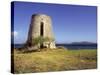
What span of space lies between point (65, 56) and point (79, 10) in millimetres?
666

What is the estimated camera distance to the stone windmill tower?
330cm

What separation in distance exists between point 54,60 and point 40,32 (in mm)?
414

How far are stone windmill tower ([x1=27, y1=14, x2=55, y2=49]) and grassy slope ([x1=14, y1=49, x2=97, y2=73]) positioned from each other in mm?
103

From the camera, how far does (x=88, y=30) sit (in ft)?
12.0

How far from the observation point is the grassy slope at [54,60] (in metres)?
3.22

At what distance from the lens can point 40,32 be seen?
3350 millimetres

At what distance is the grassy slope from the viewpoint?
10.6 ft

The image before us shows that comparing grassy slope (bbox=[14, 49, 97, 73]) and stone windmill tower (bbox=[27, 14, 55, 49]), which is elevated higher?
stone windmill tower (bbox=[27, 14, 55, 49])

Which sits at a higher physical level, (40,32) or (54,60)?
(40,32)

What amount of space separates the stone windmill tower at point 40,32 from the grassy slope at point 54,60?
0.34ft

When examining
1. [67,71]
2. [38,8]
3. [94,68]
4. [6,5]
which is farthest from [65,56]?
[6,5]

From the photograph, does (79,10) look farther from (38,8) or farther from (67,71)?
(67,71)

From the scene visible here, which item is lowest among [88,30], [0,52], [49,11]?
[0,52]

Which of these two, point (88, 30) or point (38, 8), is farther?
point (88, 30)
